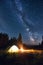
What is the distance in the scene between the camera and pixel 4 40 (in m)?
60.2

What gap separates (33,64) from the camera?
2722 cm

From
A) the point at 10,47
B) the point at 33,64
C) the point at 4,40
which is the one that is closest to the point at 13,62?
the point at 33,64

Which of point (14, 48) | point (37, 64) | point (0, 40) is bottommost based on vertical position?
point (37, 64)

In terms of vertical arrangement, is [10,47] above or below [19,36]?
below

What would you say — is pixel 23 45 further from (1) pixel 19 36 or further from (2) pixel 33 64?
(2) pixel 33 64

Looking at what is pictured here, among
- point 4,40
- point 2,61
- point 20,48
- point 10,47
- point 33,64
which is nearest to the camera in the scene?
point 33,64

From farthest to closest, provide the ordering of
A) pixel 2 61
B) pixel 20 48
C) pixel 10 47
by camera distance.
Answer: pixel 20 48 < pixel 10 47 < pixel 2 61

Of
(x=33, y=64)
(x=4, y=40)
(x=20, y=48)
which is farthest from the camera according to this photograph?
(x=4, y=40)

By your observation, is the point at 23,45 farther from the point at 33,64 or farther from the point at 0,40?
the point at 33,64

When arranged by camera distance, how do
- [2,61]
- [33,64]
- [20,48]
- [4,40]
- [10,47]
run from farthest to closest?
[4,40]
[20,48]
[10,47]
[2,61]
[33,64]

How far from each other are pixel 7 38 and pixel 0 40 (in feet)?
14.2

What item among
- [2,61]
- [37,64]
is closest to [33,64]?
[37,64]

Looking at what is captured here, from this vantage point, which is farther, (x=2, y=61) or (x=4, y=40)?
(x=4, y=40)

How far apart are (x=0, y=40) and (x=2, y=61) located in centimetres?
2904
